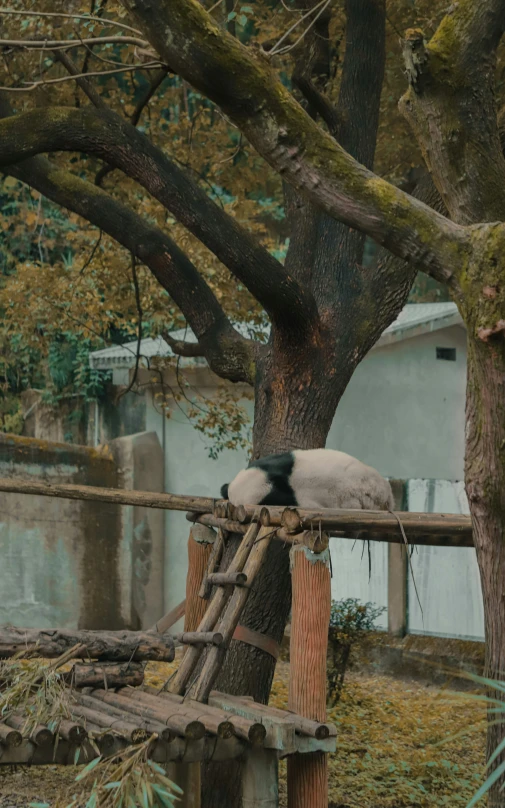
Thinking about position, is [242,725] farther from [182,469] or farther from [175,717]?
[182,469]

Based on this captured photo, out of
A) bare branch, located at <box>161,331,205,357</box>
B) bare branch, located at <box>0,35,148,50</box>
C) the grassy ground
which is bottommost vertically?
the grassy ground

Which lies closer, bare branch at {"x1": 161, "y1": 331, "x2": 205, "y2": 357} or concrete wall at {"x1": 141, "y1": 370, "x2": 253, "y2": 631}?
bare branch at {"x1": 161, "y1": 331, "x2": 205, "y2": 357}

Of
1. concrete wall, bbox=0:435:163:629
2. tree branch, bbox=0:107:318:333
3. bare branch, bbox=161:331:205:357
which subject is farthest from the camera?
concrete wall, bbox=0:435:163:629

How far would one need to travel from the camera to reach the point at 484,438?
430cm

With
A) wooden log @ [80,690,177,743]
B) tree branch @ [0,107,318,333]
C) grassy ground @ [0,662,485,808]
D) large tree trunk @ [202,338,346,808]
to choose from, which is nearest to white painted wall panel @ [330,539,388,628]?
grassy ground @ [0,662,485,808]

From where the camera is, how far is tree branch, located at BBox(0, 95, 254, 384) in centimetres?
730

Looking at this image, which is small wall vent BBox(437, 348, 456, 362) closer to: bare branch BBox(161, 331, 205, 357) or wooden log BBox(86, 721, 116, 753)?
bare branch BBox(161, 331, 205, 357)

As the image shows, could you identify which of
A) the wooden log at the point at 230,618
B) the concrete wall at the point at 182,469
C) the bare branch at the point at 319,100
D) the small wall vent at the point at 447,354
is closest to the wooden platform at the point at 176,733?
the wooden log at the point at 230,618

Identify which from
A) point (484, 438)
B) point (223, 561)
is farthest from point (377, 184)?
point (223, 561)

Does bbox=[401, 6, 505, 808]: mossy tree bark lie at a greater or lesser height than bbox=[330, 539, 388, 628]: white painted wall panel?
greater

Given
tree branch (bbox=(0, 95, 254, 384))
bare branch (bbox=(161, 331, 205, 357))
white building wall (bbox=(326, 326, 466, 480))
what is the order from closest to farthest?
1. tree branch (bbox=(0, 95, 254, 384))
2. bare branch (bbox=(161, 331, 205, 357))
3. white building wall (bbox=(326, 326, 466, 480))

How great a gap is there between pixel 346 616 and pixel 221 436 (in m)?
3.84

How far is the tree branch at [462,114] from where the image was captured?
186 inches

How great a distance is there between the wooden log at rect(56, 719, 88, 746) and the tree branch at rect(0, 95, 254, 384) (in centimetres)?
365
